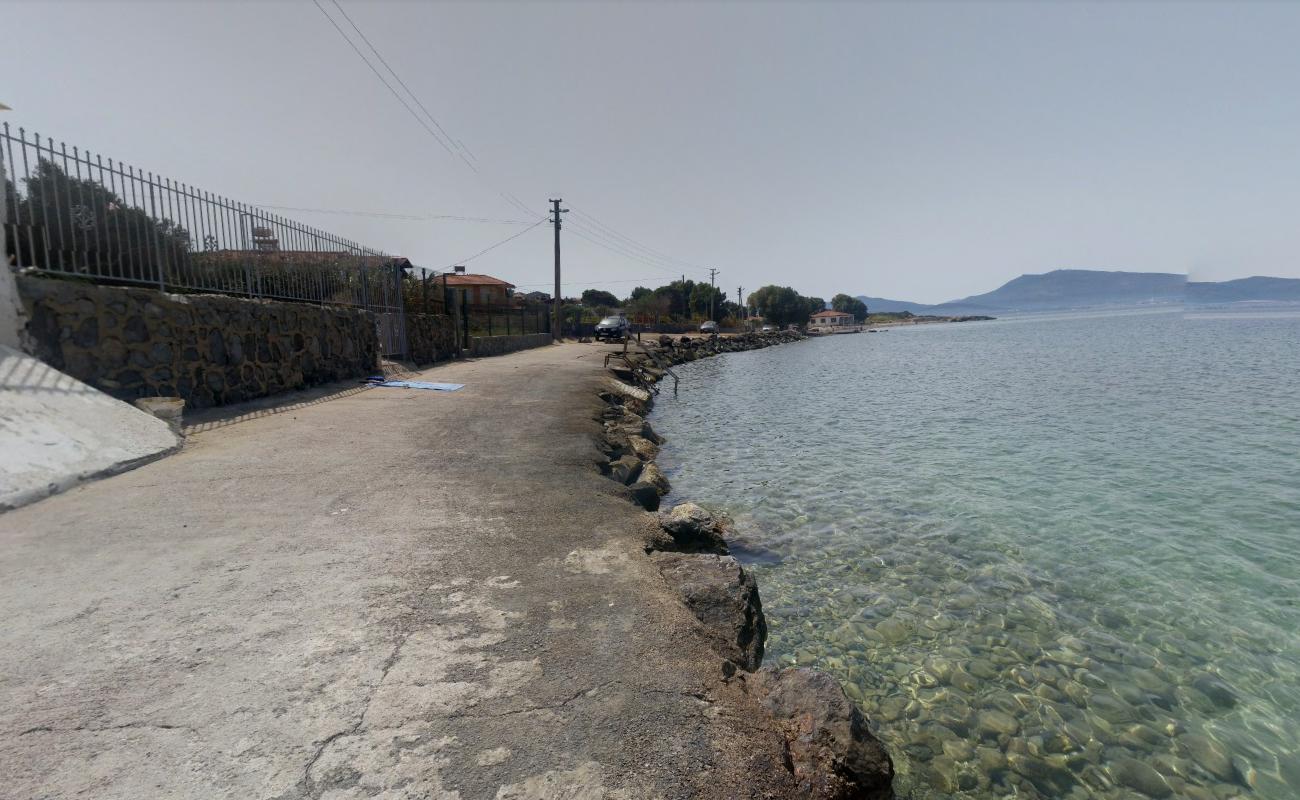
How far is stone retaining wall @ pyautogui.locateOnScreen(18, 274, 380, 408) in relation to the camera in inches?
A: 264

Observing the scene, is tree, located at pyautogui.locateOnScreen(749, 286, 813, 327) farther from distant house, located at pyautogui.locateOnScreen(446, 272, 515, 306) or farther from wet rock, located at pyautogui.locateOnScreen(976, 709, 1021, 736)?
wet rock, located at pyautogui.locateOnScreen(976, 709, 1021, 736)

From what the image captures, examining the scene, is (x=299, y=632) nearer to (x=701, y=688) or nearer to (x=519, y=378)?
(x=701, y=688)

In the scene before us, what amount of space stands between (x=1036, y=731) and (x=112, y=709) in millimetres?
5039

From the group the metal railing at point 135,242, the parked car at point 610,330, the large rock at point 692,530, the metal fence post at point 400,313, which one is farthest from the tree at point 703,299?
the large rock at point 692,530

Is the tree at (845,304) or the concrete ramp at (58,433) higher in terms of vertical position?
the tree at (845,304)

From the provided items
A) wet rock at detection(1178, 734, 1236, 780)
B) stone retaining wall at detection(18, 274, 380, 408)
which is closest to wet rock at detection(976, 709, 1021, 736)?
wet rock at detection(1178, 734, 1236, 780)

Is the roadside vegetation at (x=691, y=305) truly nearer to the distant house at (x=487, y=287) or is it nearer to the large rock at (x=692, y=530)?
the distant house at (x=487, y=287)

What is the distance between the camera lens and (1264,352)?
36.8m

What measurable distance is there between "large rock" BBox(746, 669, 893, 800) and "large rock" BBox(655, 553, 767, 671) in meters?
0.42

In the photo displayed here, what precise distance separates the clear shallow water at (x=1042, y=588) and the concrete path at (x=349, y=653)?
193 centimetres

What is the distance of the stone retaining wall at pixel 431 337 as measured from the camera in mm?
17828

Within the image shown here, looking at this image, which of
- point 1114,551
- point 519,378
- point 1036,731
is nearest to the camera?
point 1036,731

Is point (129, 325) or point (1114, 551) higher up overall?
point (129, 325)

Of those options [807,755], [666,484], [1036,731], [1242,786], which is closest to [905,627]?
[1036,731]
